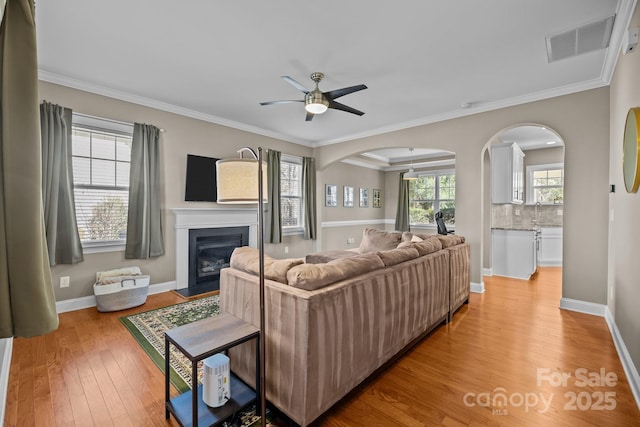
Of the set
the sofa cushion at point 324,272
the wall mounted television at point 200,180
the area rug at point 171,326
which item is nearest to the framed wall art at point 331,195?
the wall mounted television at point 200,180

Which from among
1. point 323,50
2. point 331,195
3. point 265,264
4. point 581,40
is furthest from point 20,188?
point 331,195

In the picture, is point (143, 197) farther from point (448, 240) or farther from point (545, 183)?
point (545, 183)

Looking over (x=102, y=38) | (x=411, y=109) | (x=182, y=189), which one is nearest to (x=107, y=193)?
(x=182, y=189)

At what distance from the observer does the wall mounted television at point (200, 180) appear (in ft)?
14.7

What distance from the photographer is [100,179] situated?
3740 millimetres

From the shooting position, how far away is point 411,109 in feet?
14.6

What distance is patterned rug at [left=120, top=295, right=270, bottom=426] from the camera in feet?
6.61

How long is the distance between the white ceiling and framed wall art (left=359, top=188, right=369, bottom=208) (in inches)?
157

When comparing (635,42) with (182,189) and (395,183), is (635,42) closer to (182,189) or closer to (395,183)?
(182,189)

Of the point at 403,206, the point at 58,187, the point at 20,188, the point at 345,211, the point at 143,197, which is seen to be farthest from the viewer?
the point at 403,206

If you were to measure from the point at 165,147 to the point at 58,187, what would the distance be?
1369 mm

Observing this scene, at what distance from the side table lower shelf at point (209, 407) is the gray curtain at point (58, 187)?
2652mm

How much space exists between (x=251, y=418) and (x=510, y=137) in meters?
6.40

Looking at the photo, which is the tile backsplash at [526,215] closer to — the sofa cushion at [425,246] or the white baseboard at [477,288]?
the white baseboard at [477,288]
